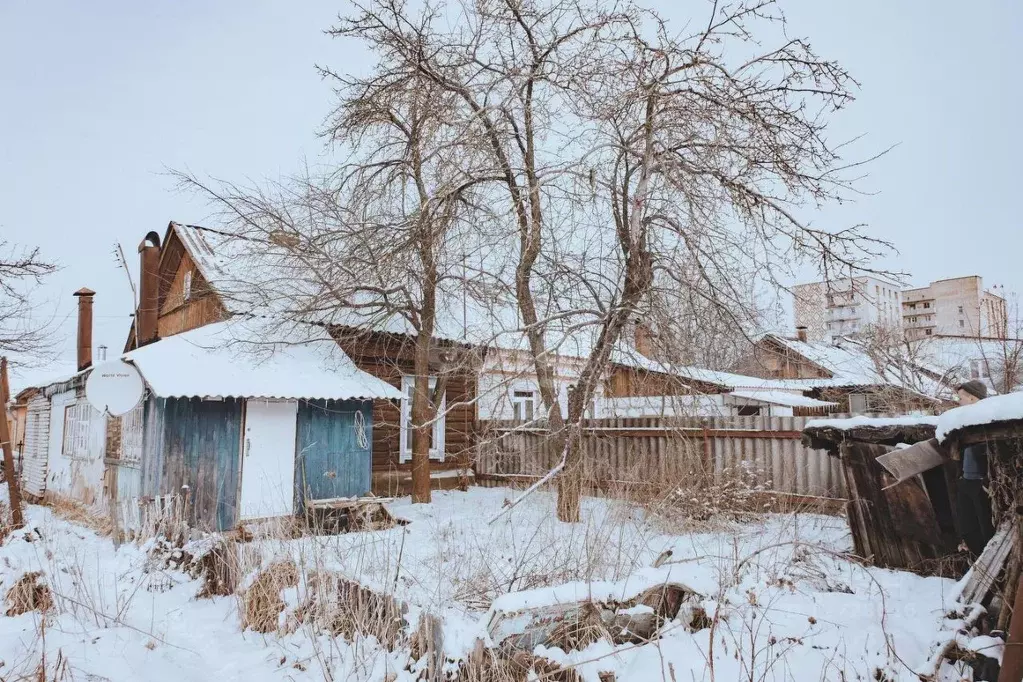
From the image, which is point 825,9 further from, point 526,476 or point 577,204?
point 526,476

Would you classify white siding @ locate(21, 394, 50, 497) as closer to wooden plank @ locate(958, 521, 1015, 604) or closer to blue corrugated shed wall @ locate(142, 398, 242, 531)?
blue corrugated shed wall @ locate(142, 398, 242, 531)

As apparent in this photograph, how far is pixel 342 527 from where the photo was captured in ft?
35.9

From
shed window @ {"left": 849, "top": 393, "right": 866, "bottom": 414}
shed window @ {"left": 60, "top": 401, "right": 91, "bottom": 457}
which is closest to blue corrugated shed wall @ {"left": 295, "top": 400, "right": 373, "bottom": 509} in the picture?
shed window @ {"left": 60, "top": 401, "right": 91, "bottom": 457}

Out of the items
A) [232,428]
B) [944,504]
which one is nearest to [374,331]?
[232,428]

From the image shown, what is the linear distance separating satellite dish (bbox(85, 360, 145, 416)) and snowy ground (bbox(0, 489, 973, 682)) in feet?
8.73

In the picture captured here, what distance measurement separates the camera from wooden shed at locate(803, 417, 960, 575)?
19.3 ft

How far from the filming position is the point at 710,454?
11.0 meters

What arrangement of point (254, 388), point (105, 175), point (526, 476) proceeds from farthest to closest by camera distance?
point (105, 175) → point (526, 476) → point (254, 388)

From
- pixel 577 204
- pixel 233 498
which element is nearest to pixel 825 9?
pixel 577 204

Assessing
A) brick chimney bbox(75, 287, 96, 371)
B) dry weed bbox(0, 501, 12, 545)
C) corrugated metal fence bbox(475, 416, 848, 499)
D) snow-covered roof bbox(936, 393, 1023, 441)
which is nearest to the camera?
snow-covered roof bbox(936, 393, 1023, 441)

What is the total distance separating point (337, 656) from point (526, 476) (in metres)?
10.0

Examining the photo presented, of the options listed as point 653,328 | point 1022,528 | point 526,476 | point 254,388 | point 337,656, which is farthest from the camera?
point 526,476

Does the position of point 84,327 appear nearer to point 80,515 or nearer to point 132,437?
point 80,515

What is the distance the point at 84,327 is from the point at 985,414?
17.5 meters
